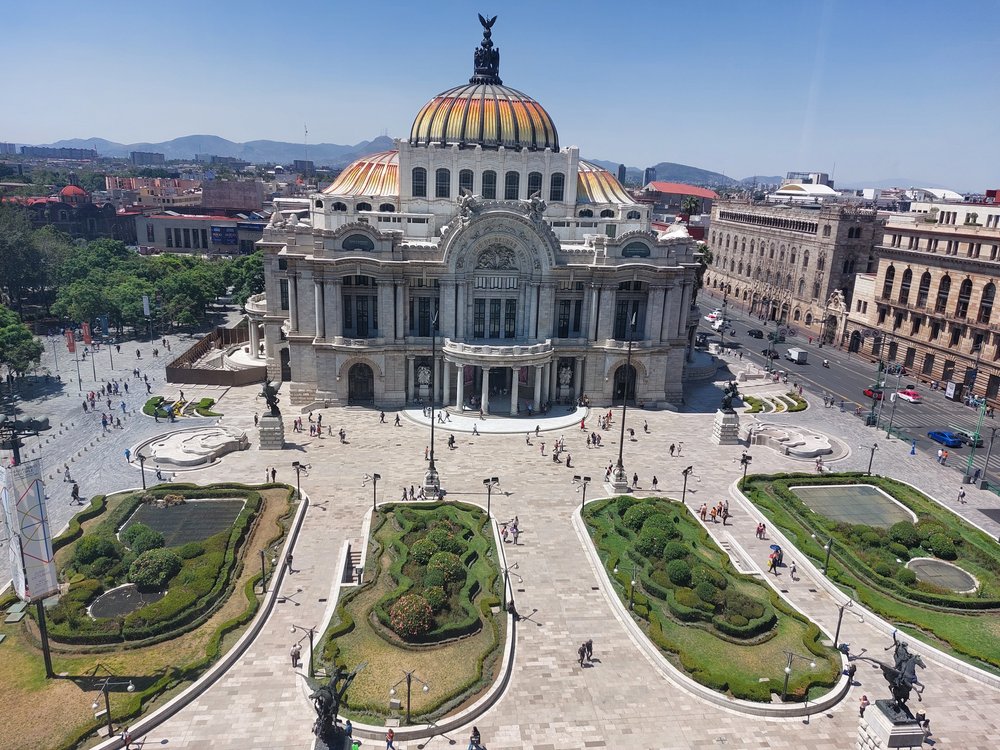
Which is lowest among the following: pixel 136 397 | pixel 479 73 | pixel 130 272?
pixel 136 397

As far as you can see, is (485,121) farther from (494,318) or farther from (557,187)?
(494,318)

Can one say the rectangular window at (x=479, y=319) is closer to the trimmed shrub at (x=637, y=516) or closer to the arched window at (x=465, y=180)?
the arched window at (x=465, y=180)

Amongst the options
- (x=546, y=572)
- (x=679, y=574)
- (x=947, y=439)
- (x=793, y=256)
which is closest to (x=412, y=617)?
(x=546, y=572)

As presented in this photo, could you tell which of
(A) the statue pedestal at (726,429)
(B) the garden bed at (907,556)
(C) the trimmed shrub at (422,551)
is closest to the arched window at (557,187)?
(A) the statue pedestal at (726,429)

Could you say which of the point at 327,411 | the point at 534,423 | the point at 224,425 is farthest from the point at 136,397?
Answer: the point at 534,423

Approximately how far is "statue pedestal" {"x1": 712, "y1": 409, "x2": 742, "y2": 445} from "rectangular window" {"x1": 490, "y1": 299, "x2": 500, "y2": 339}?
24.0 m

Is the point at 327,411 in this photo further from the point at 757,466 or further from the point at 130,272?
the point at 130,272

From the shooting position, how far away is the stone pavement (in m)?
29.6

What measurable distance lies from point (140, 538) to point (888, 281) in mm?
98715

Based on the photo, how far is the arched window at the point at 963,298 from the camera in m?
85.3

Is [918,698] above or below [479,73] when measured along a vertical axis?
below

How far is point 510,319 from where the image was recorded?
7362cm

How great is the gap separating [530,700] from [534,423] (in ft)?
126

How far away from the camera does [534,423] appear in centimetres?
6844
